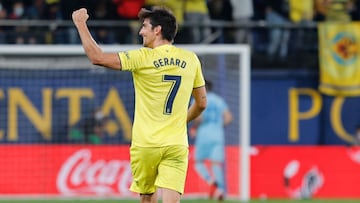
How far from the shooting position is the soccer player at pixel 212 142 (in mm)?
17609

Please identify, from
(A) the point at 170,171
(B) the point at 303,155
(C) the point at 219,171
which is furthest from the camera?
(B) the point at 303,155

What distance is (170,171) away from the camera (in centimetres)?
934

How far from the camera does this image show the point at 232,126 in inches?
725

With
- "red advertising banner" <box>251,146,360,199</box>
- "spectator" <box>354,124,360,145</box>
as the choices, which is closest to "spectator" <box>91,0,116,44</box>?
"red advertising banner" <box>251,146,360,199</box>

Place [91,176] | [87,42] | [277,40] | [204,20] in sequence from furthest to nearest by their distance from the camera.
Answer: [277,40] < [204,20] < [91,176] < [87,42]

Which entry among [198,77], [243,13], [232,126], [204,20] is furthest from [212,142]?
[198,77]

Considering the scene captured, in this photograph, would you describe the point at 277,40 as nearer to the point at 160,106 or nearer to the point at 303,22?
the point at 303,22

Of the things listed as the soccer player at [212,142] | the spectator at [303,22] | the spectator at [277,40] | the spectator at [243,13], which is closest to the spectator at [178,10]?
the spectator at [243,13]

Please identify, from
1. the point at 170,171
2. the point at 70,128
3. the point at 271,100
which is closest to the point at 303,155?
the point at 271,100

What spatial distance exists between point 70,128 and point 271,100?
3728mm

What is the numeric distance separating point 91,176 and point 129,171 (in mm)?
605

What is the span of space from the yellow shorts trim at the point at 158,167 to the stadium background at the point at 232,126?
325 inches

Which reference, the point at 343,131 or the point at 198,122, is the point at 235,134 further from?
the point at 343,131

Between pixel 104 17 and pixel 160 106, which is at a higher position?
pixel 160 106
